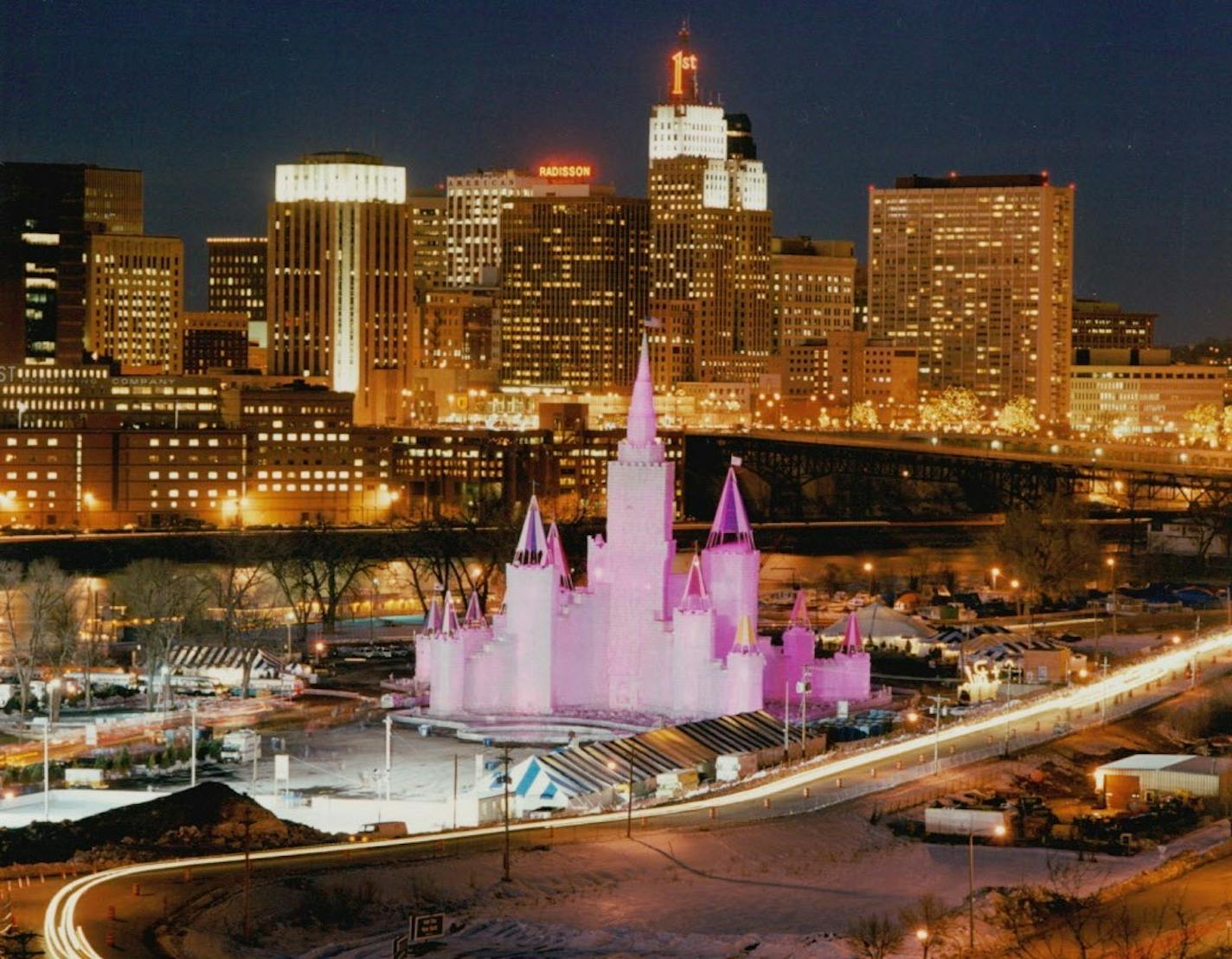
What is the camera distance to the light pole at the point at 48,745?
66.2 meters

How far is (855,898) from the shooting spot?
57.8m

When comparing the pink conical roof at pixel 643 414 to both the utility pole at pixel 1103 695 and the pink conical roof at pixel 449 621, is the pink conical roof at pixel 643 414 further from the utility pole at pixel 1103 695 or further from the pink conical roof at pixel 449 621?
the utility pole at pixel 1103 695

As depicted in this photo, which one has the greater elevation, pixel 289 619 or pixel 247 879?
pixel 289 619

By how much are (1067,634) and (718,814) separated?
47.4 metres

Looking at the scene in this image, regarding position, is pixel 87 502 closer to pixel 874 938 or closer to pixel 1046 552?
pixel 1046 552

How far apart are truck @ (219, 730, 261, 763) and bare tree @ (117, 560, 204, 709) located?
1136 cm

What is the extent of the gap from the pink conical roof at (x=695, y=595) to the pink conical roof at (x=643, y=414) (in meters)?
4.86

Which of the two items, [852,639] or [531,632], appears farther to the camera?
[852,639]

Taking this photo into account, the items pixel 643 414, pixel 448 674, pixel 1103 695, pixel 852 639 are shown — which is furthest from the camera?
pixel 1103 695

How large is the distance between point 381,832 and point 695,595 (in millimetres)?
22060

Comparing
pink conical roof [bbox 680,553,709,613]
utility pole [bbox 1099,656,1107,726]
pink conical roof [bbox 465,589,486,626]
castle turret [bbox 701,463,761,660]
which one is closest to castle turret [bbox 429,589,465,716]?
pink conical roof [bbox 465,589,486,626]

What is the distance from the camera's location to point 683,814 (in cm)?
6512

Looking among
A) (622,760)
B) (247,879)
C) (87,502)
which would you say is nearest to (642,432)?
(622,760)

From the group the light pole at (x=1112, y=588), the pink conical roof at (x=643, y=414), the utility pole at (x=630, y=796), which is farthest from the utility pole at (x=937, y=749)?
the light pole at (x=1112, y=588)
